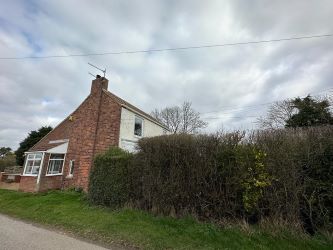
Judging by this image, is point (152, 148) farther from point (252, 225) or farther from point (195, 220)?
point (252, 225)

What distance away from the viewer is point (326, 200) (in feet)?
21.2

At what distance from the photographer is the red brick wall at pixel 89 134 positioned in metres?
17.5

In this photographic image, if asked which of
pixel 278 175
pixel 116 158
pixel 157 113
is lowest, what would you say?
pixel 278 175

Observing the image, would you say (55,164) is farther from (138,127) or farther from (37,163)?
(138,127)

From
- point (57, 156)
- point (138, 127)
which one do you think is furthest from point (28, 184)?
point (138, 127)

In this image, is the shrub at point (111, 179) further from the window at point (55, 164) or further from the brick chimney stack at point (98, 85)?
the window at point (55, 164)

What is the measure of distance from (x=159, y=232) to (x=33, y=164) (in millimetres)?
16279

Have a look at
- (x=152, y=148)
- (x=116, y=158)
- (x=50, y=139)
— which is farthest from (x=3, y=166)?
(x=152, y=148)

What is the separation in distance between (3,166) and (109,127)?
2531 cm

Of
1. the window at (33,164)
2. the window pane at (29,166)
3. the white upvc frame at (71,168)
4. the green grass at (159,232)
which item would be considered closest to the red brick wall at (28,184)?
the window at (33,164)

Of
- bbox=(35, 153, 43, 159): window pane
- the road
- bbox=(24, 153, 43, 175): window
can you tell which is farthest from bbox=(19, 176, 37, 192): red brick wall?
the road

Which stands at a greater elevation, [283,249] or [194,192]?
[194,192]

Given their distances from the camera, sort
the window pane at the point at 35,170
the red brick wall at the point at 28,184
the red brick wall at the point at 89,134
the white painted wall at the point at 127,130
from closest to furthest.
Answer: the red brick wall at the point at 89,134
the white painted wall at the point at 127,130
the red brick wall at the point at 28,184
the window pane at the point at 35,170

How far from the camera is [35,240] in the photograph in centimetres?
684
